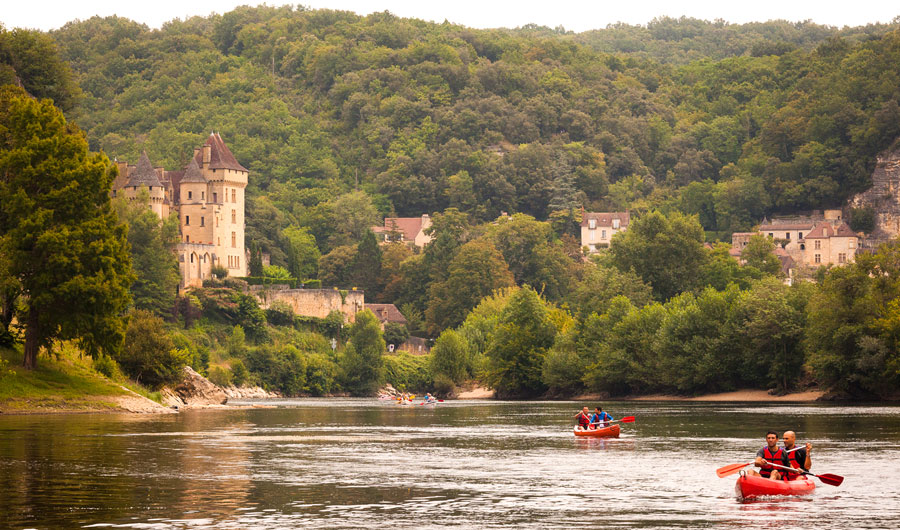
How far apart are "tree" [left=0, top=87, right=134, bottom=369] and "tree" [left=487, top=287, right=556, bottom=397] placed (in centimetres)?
5348

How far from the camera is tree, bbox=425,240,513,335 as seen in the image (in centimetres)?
16312

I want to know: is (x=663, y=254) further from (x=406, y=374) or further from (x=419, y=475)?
(x=419, y=475)

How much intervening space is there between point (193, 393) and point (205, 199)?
64678mm

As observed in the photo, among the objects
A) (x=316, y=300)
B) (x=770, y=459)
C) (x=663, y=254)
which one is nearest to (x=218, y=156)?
(x=316, y=300)

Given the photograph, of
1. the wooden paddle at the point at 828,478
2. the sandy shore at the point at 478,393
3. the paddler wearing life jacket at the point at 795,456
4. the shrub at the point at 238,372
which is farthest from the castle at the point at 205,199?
the wooden paddle at the point at 828,478

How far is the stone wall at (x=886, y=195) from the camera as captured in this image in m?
185

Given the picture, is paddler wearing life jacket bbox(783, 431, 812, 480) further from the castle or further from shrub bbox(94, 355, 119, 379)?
the castle

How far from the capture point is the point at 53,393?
6319 centimetres

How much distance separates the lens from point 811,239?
188750 mm

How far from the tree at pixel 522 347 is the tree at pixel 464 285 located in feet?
154

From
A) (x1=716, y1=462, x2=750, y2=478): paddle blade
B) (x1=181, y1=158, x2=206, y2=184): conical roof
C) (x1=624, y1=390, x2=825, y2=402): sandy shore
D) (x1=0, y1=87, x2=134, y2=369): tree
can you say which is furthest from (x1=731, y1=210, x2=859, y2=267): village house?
(x1=716, y1=462, x2=750, y2=478): paddle blade

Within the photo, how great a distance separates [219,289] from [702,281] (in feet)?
167

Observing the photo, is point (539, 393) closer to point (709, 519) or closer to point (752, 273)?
point (752, 273)

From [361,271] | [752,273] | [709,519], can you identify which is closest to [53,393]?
[709,519]
